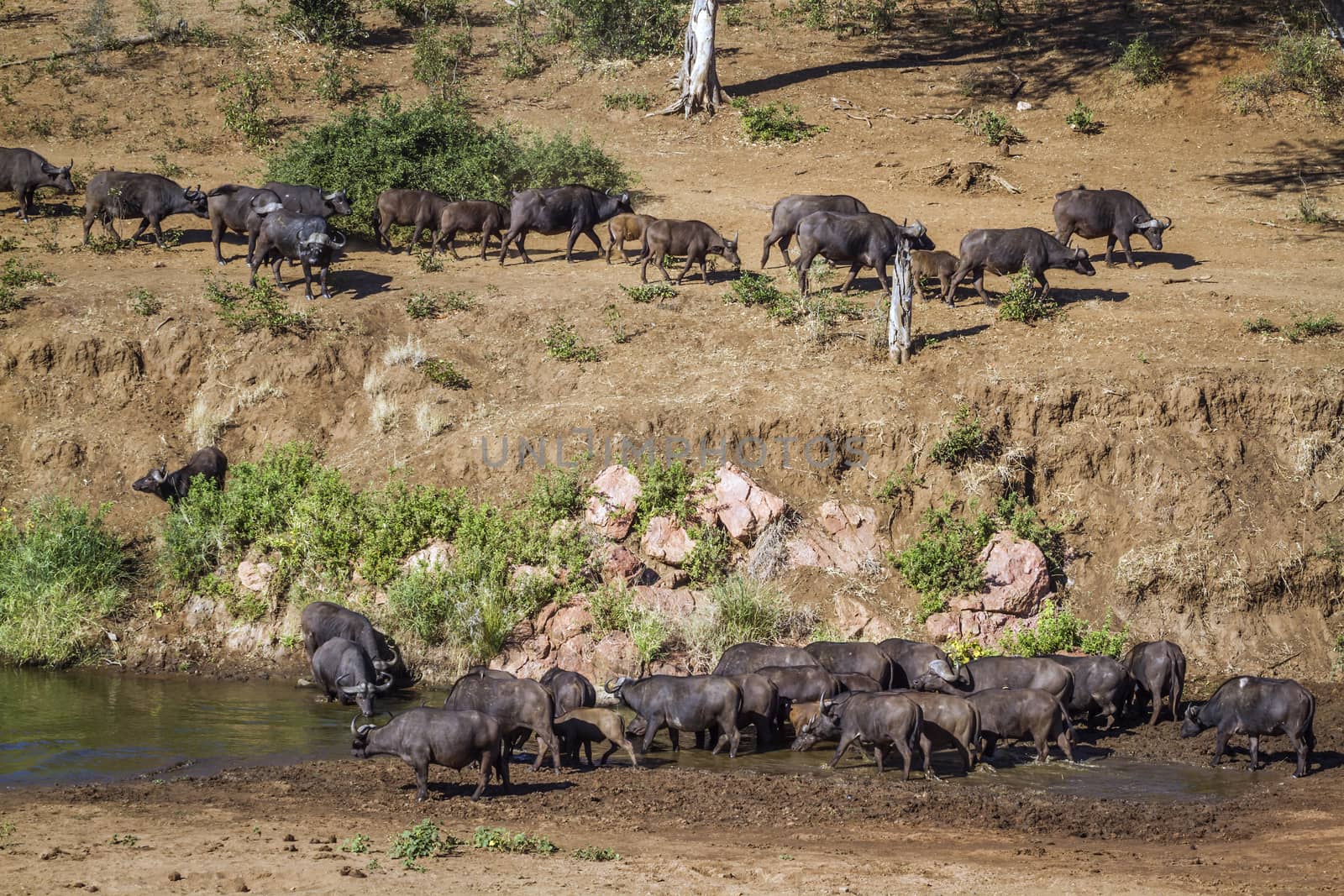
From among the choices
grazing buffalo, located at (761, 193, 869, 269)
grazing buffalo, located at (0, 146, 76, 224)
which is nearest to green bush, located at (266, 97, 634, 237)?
grazing buffalo, located at (0, 146, 76, 224)

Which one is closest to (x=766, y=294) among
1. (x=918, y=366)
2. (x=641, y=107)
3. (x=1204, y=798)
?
(x=918, y=366)

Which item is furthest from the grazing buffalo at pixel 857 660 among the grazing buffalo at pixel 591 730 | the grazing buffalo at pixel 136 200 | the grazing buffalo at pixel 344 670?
the grazing buffalo at pixel 136 200

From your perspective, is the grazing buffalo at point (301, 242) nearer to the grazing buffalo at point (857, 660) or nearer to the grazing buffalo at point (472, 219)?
the grazing buffalo at point (472, 219)

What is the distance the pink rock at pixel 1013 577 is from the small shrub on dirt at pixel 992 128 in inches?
592

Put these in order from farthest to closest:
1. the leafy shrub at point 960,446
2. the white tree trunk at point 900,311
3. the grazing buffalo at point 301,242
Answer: the grazing buffalo at point 301,242 < the white tree trunk at point 900,311 < the leafy shrub at point 960,446

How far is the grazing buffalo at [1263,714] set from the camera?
11.9 meters

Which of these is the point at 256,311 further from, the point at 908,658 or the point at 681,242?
the point at 908,658

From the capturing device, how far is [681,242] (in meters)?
20.7

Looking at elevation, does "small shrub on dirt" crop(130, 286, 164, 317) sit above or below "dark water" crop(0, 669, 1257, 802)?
above

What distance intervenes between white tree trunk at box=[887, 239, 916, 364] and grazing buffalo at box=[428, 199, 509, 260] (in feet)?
24.5

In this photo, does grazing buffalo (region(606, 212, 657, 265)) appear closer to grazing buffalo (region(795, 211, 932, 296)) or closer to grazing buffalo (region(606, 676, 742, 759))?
grazing buffalo (region(795, 211, 932, 296))

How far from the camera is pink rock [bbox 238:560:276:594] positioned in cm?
1557

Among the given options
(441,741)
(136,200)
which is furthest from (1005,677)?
(136,200)

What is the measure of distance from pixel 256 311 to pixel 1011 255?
11.2 metres
